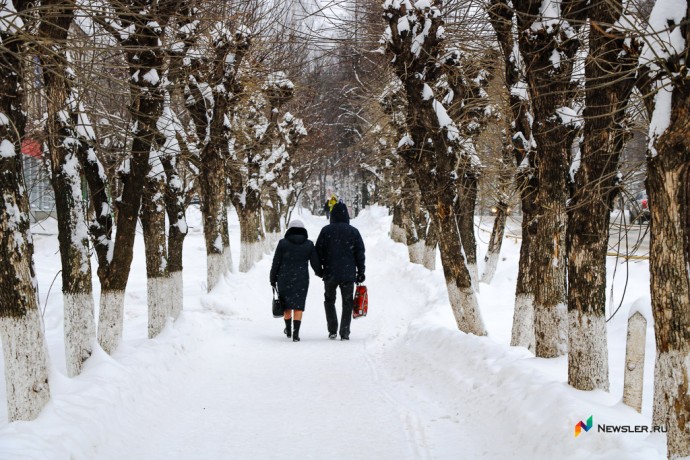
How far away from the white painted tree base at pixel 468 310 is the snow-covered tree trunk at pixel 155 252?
4.44 metres

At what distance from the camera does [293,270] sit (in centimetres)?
1029

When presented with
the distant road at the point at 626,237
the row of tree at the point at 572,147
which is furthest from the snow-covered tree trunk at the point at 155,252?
the distant road at the point at 626,237

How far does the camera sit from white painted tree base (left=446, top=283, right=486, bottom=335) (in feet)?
29.3

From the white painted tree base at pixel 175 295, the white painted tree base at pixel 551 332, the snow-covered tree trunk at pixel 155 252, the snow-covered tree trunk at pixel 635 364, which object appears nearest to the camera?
the snow-covered tree trunk at pixel 635 364

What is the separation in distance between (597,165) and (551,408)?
6.80ft

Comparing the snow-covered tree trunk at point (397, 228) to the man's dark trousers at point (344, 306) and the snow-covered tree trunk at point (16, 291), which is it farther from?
the snow-covered tree trunk at point (16, 291)

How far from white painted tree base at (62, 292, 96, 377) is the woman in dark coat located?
382cm

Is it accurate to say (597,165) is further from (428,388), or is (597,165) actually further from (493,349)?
(428,388)

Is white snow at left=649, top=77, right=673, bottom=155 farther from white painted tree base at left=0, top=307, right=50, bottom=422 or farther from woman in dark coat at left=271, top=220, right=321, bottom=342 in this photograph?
woman in dark coat at left=271, top=220, right=321, bottom=342

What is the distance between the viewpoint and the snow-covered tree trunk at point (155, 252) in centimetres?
923

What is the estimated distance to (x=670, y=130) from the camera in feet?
12.3

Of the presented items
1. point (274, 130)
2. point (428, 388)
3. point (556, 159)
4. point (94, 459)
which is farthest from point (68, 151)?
point (274, 130)

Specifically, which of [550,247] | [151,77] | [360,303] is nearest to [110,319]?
[151,77]

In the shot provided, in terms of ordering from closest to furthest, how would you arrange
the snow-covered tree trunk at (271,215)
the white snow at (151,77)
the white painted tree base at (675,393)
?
the white painted tree base at (675,393) → the white snow at (151,77) → the snow-covered tree trunk at (271,215)
